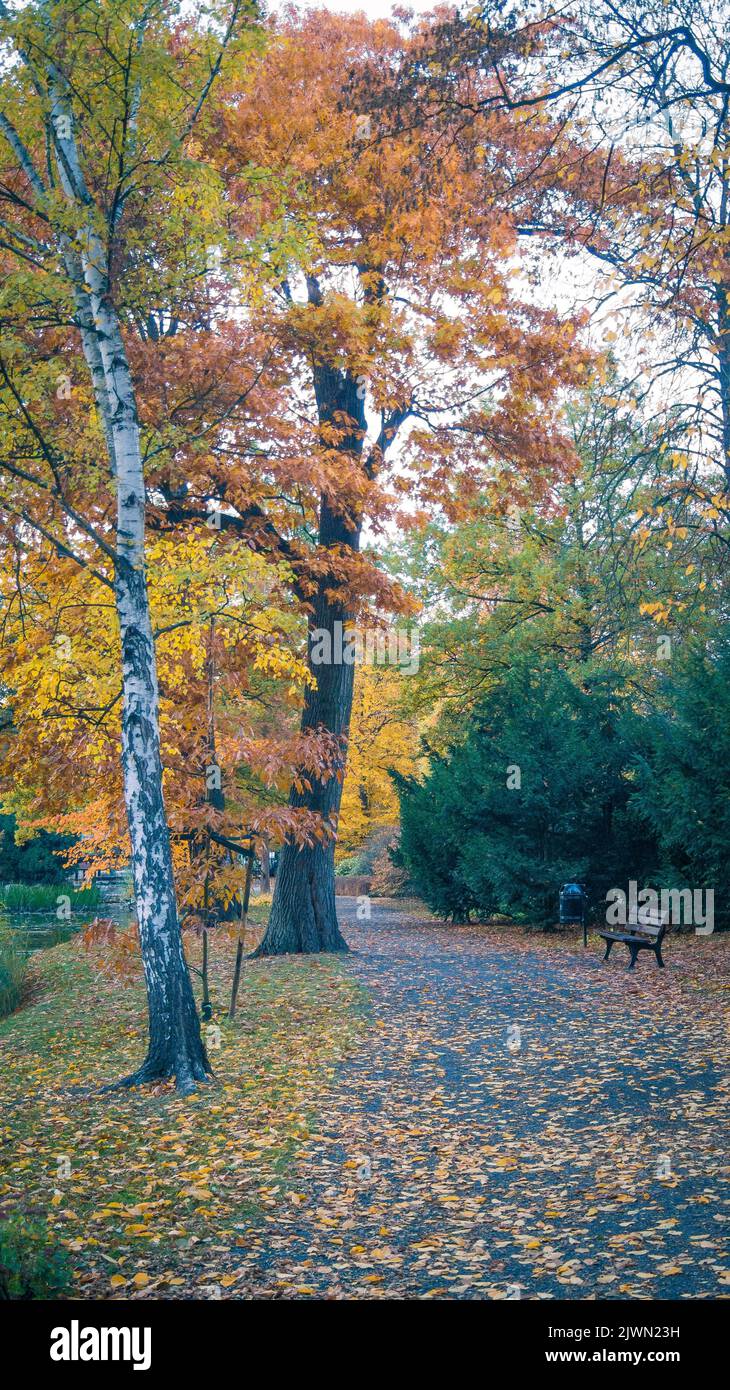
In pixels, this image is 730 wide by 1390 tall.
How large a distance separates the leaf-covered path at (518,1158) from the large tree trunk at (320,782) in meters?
4.24

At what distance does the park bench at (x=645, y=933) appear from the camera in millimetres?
12062

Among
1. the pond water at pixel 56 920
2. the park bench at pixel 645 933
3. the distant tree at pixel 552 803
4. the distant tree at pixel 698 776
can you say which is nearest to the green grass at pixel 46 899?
the pond water at pixel 56 920

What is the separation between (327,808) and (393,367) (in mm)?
6283

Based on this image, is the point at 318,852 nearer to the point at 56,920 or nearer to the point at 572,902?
Answer: the point at 572,902

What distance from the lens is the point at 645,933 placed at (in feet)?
40.2

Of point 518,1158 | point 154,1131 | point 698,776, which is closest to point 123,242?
point 154,1131

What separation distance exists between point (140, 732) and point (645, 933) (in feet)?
23.7

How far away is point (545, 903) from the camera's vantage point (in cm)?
1734

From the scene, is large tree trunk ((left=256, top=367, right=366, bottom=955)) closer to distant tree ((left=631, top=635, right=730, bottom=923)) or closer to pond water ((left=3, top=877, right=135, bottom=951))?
distant tree ((left=631, top=635, right=730, bottom=923))

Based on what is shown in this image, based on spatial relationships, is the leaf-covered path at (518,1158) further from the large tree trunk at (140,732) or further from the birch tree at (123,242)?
the birch tree at (123,242)

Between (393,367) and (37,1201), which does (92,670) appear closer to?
(37,1201)

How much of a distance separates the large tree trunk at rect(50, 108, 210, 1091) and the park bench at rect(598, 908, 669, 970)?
6.18 metres

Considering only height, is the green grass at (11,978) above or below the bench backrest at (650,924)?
below

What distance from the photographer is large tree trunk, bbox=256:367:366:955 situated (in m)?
14.9
